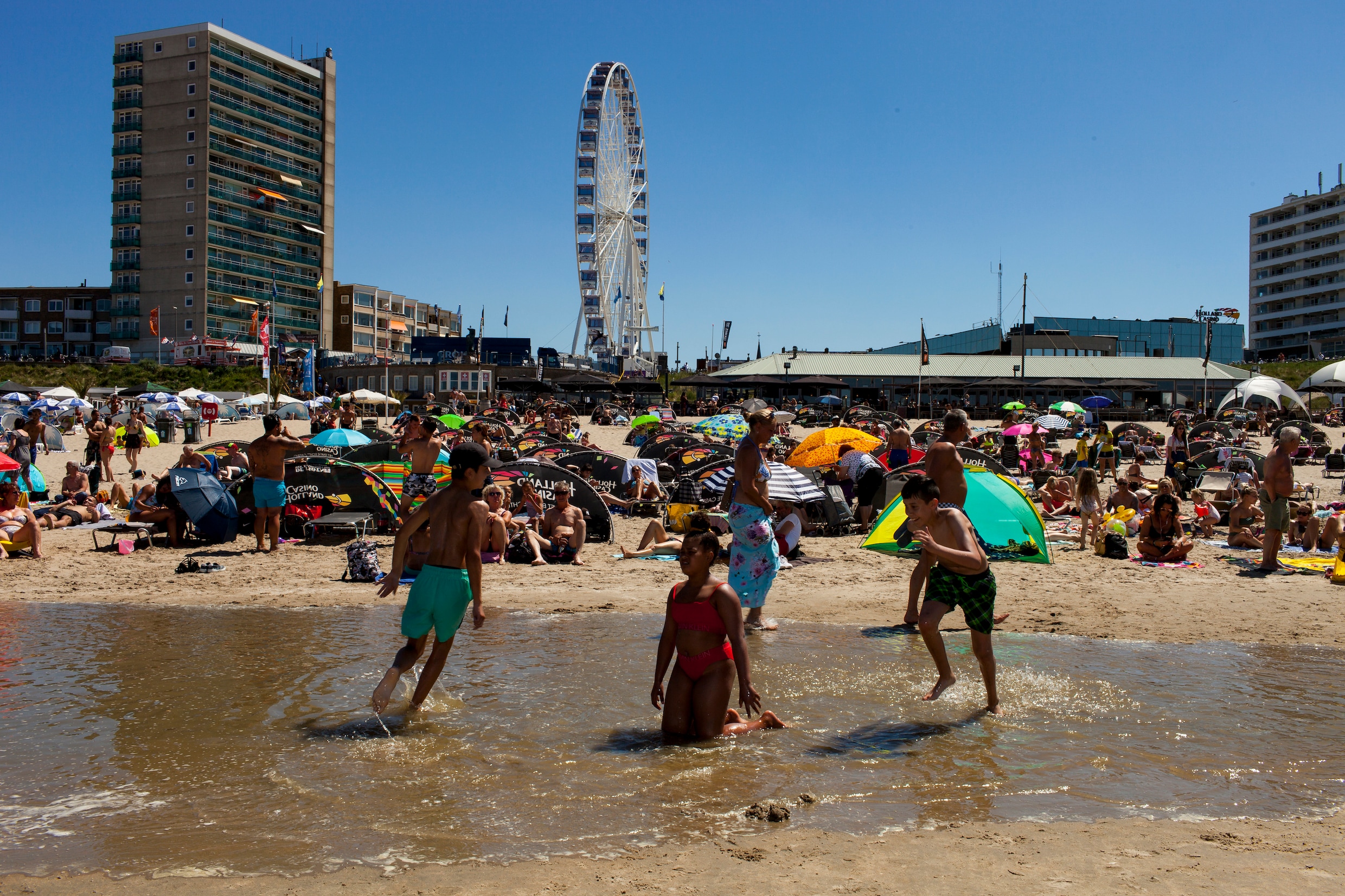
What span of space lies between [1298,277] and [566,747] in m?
102

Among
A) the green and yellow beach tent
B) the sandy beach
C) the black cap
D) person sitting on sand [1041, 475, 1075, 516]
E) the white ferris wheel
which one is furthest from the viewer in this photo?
the white ferris wheel

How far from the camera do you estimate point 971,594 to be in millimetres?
5066

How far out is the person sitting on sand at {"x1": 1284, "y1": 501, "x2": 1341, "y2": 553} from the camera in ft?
33.7

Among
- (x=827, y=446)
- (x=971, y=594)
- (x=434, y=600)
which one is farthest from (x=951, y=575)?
(x=827, y=446)

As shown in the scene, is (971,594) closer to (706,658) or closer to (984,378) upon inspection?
(706,658)

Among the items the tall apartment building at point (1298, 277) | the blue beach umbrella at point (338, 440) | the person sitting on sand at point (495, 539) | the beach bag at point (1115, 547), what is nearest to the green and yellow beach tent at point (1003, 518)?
the beach bag at point (1115, 547)

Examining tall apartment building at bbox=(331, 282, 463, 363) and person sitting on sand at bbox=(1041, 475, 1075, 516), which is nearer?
person sitting on sand at bbox=(1041, 475, 1075, 516)

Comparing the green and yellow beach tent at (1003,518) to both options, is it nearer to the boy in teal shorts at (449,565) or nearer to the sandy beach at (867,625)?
the sandy beach at (867,625)

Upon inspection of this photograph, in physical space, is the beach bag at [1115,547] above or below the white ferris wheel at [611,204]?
below

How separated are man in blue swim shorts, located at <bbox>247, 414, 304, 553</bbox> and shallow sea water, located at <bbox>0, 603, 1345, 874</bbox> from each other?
299cm

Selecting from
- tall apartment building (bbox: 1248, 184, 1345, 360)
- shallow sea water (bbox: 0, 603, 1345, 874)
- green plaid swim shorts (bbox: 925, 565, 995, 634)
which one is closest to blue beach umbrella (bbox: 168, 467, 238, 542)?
shallow sea water (bbox: 0, 603, 1345, 874)

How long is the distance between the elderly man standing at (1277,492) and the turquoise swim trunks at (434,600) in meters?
7.72

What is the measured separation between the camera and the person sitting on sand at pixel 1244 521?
10719mm

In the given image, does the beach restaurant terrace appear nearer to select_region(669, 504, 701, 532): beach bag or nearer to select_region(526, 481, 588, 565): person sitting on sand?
select_region(669, 504, 701, 532): beach bag
